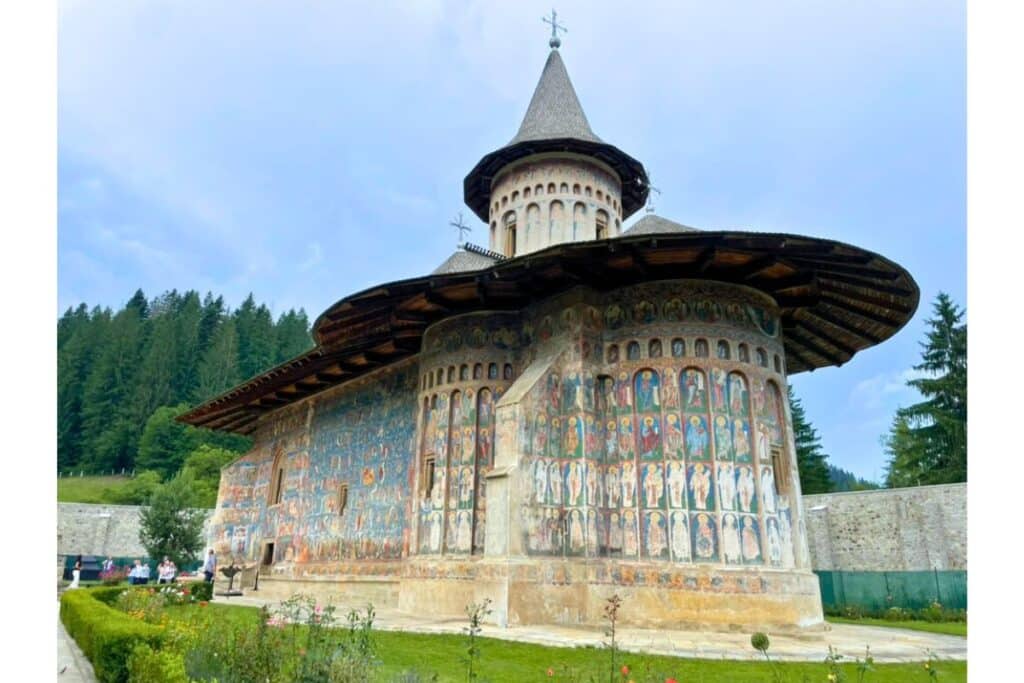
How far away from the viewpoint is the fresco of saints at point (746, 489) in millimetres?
11797

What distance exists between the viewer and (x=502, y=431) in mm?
12461

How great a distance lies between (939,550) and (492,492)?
54.7 feet

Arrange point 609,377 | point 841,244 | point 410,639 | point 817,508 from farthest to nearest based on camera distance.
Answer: point 817,508 → point 609,377 → point 841,244 → point 410,639

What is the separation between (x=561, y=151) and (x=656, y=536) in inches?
454

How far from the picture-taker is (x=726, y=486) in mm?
11812

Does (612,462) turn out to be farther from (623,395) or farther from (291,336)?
(291,336)

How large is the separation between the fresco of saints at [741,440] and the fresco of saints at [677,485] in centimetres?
109

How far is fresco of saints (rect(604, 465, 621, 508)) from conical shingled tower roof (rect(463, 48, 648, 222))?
33.2ft

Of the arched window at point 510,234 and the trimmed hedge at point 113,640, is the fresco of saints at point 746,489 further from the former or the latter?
the arched window at point 510,234

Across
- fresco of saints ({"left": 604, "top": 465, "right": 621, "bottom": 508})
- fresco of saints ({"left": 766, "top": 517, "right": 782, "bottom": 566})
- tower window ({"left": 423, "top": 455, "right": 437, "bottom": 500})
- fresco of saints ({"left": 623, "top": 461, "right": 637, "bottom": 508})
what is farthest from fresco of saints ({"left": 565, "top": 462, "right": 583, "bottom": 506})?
tower window ({"left": 423, "top": 455, "right": 437, "bottom": 500})

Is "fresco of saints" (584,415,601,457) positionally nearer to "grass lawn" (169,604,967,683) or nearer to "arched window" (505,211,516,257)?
"grass lawn" (169,604,967,683)

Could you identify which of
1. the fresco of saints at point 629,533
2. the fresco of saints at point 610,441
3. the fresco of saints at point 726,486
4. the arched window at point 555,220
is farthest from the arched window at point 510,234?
the fresco of saints at point 726,486
